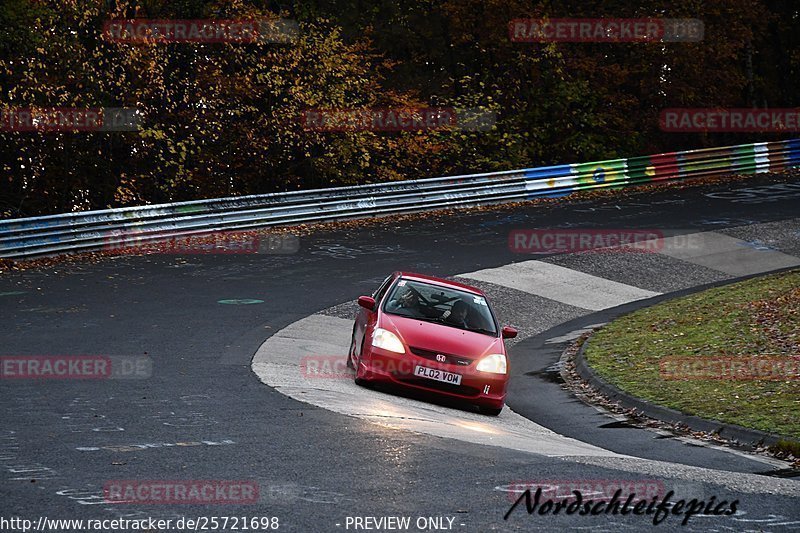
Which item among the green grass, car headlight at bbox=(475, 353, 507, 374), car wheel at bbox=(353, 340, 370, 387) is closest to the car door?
car wheel at bbox=(353, 340, 370, 387)

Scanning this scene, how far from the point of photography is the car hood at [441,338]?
514 inches

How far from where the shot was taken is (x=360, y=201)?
2825 cm

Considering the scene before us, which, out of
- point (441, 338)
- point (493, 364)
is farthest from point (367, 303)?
point (493, 364)

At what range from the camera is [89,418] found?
417 inches

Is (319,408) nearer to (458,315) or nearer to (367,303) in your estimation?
(367,303)

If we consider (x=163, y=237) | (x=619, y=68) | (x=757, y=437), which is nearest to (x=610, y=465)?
(x=757, y=437)

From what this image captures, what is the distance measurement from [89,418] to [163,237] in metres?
14.1

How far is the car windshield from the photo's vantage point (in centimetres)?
1392

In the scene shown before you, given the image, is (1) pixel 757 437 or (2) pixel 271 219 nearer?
(1) pixel 757 437

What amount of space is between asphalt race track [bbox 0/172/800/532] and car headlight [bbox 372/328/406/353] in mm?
565

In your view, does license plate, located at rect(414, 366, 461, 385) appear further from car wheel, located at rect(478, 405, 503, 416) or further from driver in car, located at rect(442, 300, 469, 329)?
driver in car, located at rect(442, 300, 469, 329)

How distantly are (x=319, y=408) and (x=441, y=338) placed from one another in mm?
2273

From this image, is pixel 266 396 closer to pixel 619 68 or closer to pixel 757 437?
pixel 757 437

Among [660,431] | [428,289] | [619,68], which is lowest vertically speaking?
[660,431]
